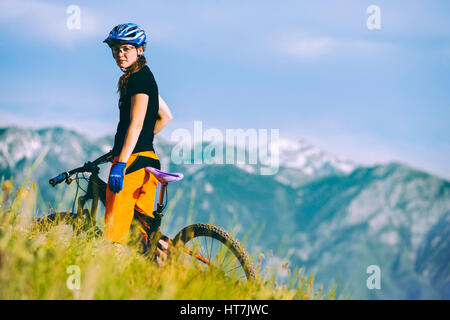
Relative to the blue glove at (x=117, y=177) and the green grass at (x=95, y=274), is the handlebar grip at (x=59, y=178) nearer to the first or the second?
the green grass at (x=95, y=274)

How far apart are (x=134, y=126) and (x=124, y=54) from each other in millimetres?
991

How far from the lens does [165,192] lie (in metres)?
5.50

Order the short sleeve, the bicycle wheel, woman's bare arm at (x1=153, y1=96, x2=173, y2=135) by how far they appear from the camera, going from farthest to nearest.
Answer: woman's bare arm at (x1=153, y1=96, x2=173, y2=135) → the short sleeve → the bicycle wheel

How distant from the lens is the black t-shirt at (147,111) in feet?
17.3

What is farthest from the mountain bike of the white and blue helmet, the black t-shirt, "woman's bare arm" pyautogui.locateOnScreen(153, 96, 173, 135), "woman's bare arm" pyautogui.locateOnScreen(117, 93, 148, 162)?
the white and blue helmet

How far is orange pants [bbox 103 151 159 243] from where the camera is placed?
5324mm

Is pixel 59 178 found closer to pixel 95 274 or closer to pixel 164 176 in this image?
pixel 164 176

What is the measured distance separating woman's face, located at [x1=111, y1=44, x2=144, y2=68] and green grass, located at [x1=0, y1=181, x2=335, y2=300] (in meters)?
1.86

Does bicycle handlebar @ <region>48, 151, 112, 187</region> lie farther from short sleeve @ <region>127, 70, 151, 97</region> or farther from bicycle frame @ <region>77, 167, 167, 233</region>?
short sleeve @ <region>127, 70, 151, 97</region>

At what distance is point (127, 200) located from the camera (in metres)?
5.41

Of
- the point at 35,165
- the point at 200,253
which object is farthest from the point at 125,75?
the point at 200,253

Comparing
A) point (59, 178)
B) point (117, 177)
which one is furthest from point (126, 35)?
point (59, 178)
